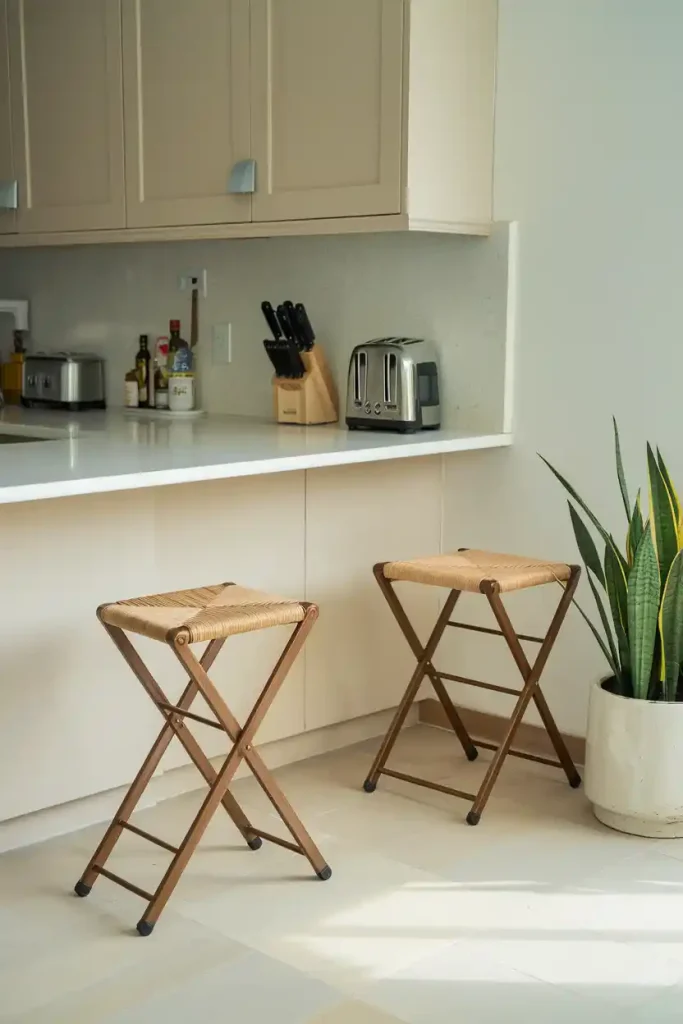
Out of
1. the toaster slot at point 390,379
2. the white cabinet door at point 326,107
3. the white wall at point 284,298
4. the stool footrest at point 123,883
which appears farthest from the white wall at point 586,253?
the stool footrest at point 123,883

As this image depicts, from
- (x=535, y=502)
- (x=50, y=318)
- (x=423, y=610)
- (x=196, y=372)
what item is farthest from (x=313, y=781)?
(x=50, y=318)

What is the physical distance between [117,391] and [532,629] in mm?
1585

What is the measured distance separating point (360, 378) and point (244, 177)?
22.8 inches

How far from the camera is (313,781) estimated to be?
313cm

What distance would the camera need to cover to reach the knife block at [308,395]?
3.42m

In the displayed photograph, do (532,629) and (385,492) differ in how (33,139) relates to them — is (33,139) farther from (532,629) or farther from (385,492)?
(532,629)

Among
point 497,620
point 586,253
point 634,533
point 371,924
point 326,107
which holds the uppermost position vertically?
point 326,107

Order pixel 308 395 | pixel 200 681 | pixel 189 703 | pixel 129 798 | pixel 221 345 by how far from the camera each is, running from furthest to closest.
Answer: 1. pixel 221 345
2. pixel 308 395
3. pixel 189 703
4. pixel 129 798
5. pixel 200 681

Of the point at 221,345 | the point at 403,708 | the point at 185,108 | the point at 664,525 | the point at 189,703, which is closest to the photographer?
the point at 189,703

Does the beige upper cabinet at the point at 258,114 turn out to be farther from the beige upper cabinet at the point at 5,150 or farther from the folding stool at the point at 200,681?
the folding stool at the point at 200,681

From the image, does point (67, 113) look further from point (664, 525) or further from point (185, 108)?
point (664, 525)

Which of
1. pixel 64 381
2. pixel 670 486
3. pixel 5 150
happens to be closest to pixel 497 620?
pixel 670 486

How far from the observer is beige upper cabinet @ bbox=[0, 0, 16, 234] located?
12.6 feet

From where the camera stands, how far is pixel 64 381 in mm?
3916
